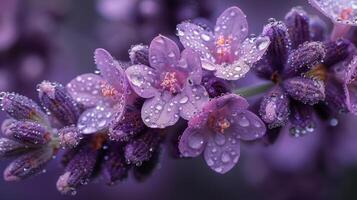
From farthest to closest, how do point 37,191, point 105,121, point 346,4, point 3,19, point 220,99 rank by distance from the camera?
point 37,191
point 3,19
point 346,4
point 105,121
point 220,99

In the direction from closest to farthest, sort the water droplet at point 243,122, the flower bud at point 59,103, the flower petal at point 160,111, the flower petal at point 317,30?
1. the flower petal at point 160,111
2. the water droplet at point 243,122
3. the flower bud at point 59,103
4. the flower petal at point 317,30

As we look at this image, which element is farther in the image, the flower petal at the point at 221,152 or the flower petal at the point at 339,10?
the flower petal at the point at 339,10

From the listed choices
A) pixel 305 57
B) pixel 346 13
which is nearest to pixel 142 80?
pixel 305 57

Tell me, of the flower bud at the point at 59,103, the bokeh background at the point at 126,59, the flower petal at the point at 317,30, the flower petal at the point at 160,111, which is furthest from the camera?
the bokeh background at the point at 126,59

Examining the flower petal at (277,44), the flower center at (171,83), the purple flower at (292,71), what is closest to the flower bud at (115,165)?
the flower center at (171,83)

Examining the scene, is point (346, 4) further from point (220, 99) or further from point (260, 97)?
point (220, 99)

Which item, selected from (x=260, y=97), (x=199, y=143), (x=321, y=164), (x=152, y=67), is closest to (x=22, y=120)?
(x=152, y=67)

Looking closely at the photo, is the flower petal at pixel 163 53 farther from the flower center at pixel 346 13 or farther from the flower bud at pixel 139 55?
the flower center at pixel 346 13

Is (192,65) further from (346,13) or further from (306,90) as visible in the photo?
(346,13)
